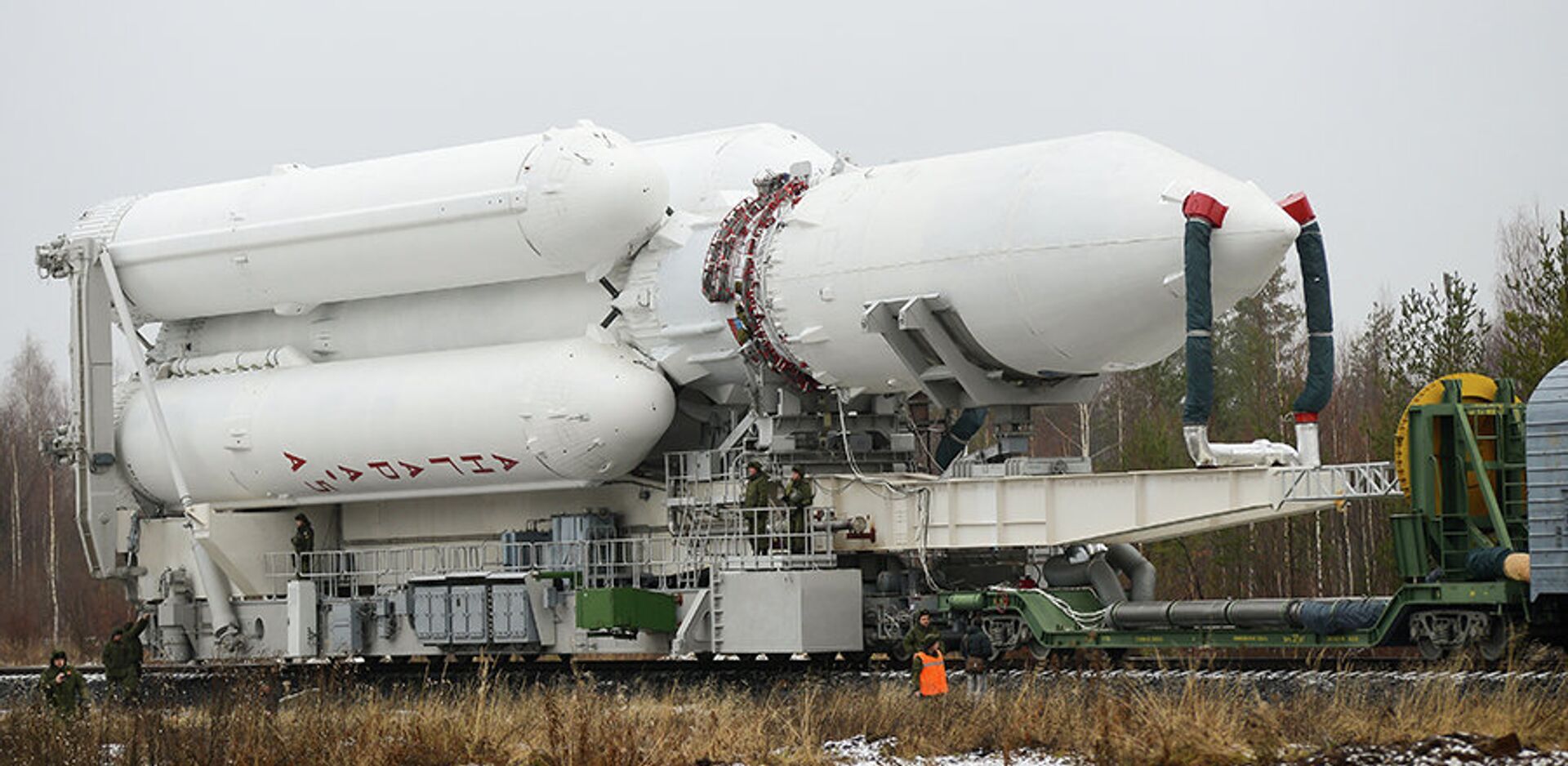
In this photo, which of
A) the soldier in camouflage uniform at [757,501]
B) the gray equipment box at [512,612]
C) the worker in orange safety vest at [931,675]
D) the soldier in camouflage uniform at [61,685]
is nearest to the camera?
the worker in orange safety vest at [931,675]

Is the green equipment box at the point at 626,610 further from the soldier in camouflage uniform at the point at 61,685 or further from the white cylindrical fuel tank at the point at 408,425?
the soldier in camouflage uniform at the point at 61,685

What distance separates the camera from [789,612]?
64.8 feet

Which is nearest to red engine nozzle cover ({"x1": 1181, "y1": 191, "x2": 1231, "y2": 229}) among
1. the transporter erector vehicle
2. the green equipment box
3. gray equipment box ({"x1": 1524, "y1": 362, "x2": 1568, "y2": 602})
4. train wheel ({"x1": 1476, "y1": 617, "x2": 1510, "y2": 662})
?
the transporter erector vehicle

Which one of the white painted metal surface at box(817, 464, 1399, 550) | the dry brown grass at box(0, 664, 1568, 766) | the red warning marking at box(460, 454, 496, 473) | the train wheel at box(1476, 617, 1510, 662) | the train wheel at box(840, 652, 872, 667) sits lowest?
the train wheel at box(840, 652, 872, 667)

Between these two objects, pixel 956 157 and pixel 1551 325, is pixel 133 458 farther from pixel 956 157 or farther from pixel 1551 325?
pixel 1551 325

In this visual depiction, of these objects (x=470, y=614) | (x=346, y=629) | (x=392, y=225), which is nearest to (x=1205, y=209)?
(x=470, y=614)

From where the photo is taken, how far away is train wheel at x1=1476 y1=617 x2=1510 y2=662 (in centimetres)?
1579

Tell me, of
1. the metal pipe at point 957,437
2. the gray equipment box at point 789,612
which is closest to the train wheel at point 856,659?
the gray equipment box at point 789,612

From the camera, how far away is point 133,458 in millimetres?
25094

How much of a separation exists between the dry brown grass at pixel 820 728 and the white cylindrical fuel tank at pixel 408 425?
4.81 m

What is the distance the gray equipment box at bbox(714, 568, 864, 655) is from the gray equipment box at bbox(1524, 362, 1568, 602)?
6656 millimetres

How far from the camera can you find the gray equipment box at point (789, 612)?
19.7 m

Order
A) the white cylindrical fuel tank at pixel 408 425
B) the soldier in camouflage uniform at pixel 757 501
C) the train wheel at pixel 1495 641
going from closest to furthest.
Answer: the train wheel at pixel 1495 641
the soldier in camouflage uniform at pixel 757 501
the white cylindrical fuel tank at pixel 408 425

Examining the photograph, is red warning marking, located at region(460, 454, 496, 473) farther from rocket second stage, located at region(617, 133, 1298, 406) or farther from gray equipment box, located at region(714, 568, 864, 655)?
gray equipment box, located at region(714, 568, 864, 655)
